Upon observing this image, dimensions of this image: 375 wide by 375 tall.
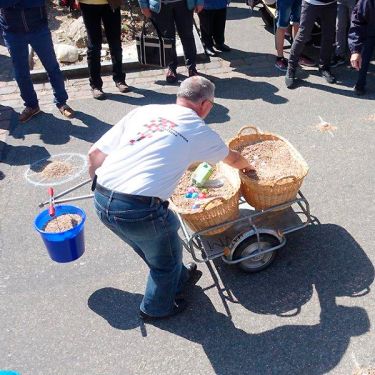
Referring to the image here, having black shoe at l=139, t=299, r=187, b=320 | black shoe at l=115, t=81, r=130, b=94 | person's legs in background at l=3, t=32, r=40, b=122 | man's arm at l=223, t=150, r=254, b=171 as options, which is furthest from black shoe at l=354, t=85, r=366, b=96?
person's legs in background at l=3, t=32, r=40, b=122

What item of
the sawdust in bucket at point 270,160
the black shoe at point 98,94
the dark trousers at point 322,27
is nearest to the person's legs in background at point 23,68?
the black shoe at point 98,94

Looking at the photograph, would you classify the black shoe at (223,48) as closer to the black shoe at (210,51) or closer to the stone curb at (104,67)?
the black shoe at (210,51)

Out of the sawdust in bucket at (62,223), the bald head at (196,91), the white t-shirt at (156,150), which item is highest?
the bald head at (196,91)

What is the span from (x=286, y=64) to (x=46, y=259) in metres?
4.54

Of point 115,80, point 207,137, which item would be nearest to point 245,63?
point 115,80

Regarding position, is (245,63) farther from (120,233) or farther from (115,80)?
(120,233)

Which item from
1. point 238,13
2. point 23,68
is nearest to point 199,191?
point 23,68

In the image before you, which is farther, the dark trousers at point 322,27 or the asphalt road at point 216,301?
the dark trousers at point 322,27

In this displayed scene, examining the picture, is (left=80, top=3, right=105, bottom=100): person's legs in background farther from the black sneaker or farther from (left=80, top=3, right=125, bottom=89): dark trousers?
the black sneaker

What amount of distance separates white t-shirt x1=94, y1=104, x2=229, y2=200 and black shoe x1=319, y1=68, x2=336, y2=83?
4.03 metres

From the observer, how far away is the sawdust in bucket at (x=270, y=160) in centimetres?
362

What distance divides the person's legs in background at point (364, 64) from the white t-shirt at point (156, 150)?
3.67m

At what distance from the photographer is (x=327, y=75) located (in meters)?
6.46

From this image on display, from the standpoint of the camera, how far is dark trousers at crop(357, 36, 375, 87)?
18.7 ft
